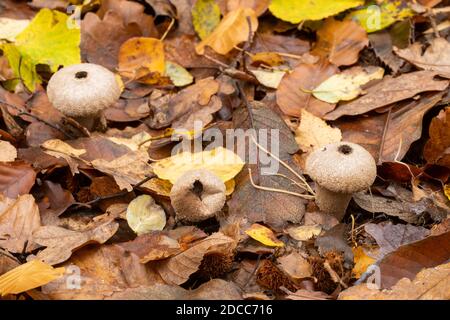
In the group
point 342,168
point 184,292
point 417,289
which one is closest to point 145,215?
point 184,292

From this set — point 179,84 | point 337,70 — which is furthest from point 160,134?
point 337,70

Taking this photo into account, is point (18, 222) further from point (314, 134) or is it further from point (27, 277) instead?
point (314, 134)

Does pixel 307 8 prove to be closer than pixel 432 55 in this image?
No

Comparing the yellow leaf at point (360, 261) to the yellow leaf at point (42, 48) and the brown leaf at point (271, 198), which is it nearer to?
the brown leaf at point (271, 198)

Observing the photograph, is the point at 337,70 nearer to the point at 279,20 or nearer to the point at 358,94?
the point at 358,94

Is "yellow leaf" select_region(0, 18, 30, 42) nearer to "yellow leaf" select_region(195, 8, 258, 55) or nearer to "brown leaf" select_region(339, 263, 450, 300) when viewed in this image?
"yellow leaf" select_region(195, 8, 258, 55)
